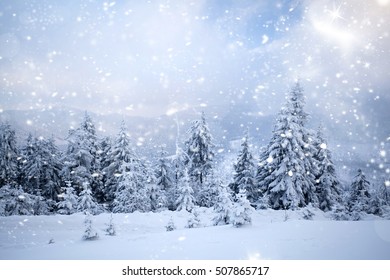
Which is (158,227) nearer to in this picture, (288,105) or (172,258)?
(172,258)

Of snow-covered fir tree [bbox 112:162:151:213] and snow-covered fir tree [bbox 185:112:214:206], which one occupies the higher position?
snow-covered fir tree [bbox 185:112:214:206]

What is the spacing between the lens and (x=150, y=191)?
89.9ft

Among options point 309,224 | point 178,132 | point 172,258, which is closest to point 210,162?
point 178,132

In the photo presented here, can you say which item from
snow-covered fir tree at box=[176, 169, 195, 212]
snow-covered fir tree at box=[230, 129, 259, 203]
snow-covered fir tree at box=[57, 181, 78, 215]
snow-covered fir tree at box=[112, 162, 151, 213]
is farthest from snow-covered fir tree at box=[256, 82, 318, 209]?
snow-covered fir tree at box=[57, 181, 78, 215]

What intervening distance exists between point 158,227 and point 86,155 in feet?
61.8

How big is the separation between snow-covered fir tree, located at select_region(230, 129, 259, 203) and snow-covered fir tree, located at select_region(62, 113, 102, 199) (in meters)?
15.6

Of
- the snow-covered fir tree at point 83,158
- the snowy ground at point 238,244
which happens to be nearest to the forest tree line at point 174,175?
the snow-covered fir tree at point 83,158

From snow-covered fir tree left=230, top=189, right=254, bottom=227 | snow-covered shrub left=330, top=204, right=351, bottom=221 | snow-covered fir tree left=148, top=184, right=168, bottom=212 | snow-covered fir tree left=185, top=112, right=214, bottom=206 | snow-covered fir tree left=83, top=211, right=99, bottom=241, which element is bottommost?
snow-covered fir tree left=148, top=184, right=168, bottom=212

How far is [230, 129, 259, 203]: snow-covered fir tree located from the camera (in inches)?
1094

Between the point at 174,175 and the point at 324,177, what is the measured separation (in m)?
17.3

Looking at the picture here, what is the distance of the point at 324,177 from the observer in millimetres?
26625

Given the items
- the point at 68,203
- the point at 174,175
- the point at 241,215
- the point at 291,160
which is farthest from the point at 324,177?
the point at 68,203

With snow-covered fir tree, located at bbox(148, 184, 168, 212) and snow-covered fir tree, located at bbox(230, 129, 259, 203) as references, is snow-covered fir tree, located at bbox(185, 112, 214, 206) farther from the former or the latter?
snow-covered fir tree, located at bbox(148, 184, 168, 212)
